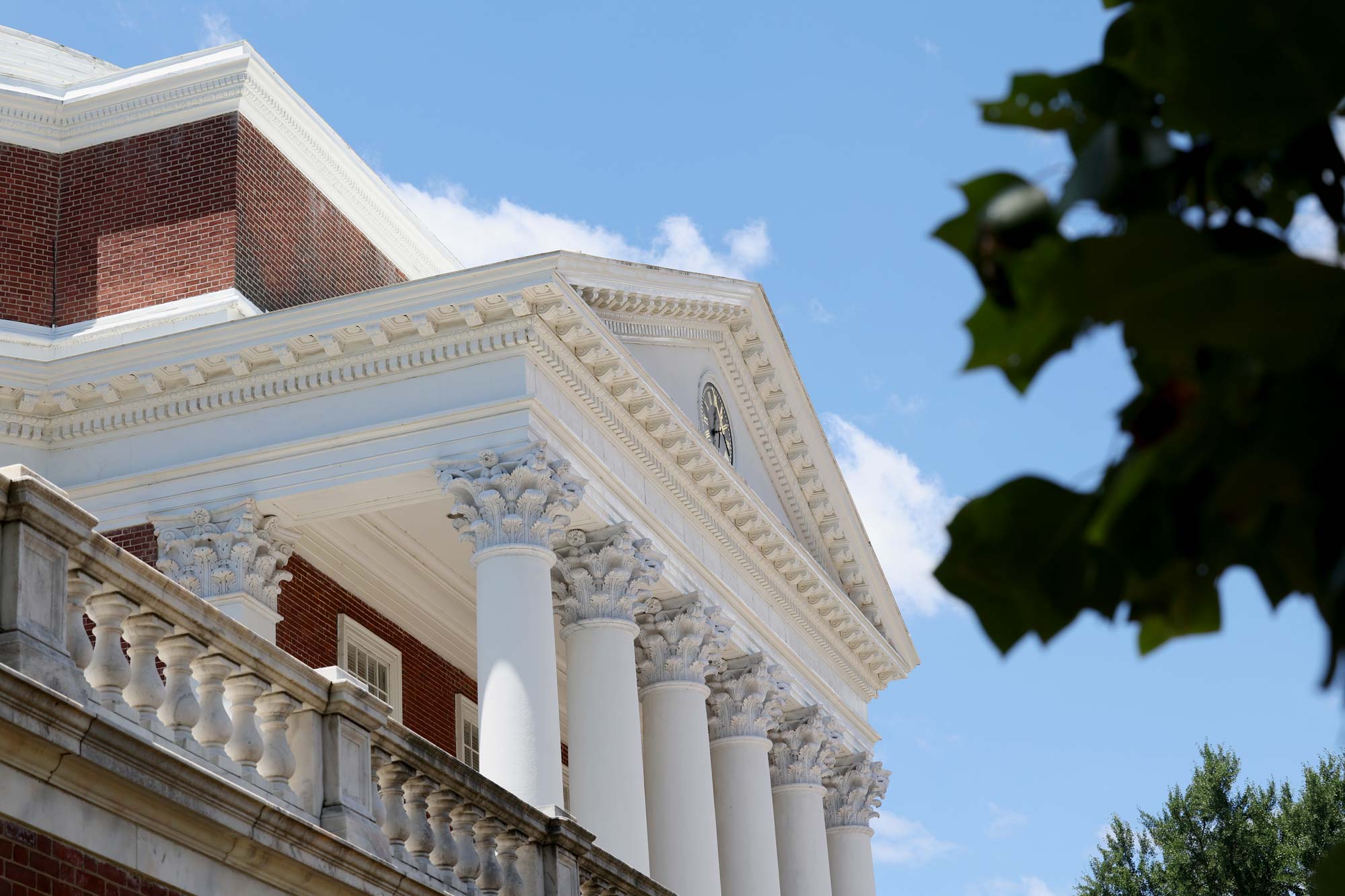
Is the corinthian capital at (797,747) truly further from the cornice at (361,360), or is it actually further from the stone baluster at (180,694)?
the stone baluster at (180,694)

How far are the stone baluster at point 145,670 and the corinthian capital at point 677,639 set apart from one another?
45.3 feet

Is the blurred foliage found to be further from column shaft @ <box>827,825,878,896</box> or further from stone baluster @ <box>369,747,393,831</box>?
column shaft @ <box>827,825,878,896</box>

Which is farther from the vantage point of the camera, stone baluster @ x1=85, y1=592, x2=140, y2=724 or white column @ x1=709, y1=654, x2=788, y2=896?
white column @ x1=709, y1=654, x2=788, y2=896

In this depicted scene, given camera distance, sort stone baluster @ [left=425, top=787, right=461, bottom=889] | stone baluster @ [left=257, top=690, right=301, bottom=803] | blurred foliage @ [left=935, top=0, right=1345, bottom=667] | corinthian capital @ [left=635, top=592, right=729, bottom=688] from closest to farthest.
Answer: blurred foliage @ [left=935, top=0, right=1345, bottom=667] < stone baluster @ [left=257, top=690, right=301, bottom=803] < stone baluster @ [left=425, top=787, right=461, bottom=889] < corinthian capital @ [left=635, top=592, right=729, bottom=688]

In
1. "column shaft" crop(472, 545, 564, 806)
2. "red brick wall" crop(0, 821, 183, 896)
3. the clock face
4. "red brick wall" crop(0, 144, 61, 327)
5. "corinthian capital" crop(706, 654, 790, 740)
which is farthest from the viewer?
the clock face

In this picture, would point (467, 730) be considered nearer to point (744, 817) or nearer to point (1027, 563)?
point (744, 817)

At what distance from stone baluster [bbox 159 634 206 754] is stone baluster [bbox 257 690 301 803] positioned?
27.7 inches

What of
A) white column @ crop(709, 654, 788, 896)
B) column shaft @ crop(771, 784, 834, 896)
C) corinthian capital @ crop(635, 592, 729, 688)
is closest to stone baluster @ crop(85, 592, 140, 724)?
corinthian capital @ crop(635, 592, 729, 688)

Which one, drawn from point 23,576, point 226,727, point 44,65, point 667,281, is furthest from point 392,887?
point 44,65

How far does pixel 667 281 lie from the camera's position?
964 inches

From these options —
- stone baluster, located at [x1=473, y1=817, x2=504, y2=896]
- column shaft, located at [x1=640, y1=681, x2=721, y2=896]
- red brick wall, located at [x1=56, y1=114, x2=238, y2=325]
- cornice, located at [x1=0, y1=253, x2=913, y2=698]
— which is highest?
red brick wall, located at [x1=56, y1=114, x2=238, y2=325]

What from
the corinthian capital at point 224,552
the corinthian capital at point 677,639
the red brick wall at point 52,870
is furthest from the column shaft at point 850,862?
the red brick wall at point 52,870

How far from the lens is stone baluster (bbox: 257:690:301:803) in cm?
1122

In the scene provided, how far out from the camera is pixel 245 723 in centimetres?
1108
